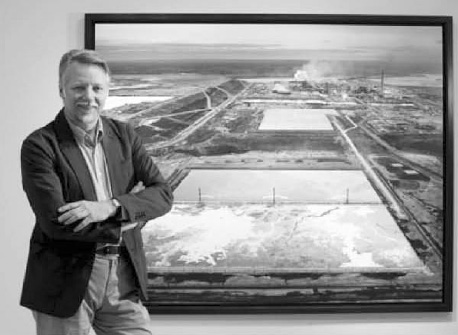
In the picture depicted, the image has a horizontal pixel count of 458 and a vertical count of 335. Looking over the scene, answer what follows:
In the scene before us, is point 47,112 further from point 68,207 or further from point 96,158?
point 68,207

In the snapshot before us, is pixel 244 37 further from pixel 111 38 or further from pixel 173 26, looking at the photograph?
pixel 111 38

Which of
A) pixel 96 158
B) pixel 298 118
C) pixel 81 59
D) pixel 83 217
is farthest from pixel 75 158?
pixel 298 118

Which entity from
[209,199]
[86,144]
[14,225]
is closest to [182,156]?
[209,199]

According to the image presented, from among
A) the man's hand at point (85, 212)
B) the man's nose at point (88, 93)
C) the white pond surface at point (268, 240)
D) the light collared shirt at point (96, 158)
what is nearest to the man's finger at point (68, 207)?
the man's hand at point (85, 212)

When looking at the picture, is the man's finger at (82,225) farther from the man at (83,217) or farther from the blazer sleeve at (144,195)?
the blazer sleeve at (144,195)

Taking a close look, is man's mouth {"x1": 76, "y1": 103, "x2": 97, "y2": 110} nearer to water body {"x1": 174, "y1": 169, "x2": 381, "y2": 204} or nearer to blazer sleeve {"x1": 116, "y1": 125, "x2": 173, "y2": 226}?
blazer sleeve {"x1": 116, "y1": 125, "x2": 173, "y2": 226}

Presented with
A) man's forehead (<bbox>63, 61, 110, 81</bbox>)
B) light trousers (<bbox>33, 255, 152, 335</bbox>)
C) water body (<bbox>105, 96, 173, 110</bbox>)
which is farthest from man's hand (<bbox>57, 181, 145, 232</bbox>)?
water body (<bbox>105, 96, 173, 110</bbox>)
